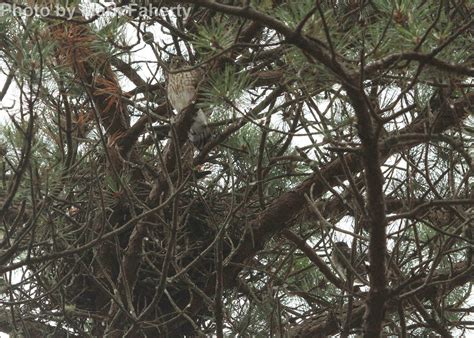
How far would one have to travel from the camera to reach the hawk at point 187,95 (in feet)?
6.09

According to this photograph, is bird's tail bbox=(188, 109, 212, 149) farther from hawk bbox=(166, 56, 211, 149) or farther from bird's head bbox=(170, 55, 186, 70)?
bird's head bbox=(170, 55, 186, 70)

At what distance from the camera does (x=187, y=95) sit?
1877mm

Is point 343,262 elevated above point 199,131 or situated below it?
below

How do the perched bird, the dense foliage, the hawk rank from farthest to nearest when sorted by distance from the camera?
1. the hawk
2. the perched bird
3. the dense foliage

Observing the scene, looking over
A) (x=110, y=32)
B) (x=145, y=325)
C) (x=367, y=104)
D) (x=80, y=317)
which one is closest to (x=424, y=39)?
(x=367, y=104)

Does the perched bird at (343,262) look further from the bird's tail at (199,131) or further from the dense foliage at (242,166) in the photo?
the bird's tail at (199,131)

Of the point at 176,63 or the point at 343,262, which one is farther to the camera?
the point at 176,63

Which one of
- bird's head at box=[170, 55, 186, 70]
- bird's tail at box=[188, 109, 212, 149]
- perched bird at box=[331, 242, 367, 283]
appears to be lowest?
perched bird at box=[331, 242, 367, 283]

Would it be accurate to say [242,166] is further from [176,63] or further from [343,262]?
[343,262]

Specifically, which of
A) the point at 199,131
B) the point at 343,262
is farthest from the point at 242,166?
the point at 343,262

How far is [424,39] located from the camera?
1.08m

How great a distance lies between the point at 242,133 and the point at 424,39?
0.86 m

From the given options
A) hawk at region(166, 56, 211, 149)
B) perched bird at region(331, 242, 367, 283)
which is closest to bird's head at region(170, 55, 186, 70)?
hawk at region(166, 56, 211, 149)

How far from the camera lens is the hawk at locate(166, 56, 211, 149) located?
1.86 metres
